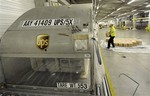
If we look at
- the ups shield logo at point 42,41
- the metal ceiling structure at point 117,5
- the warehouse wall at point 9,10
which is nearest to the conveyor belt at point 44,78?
the ups shield logo at point 42,41

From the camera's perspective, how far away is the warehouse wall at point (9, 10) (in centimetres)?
281

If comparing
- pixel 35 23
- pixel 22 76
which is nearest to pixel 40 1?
pixel 35 23

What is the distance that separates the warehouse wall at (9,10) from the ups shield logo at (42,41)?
1.15 meters

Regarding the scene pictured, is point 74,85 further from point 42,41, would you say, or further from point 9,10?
point 9,10

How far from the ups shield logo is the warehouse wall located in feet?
3.78

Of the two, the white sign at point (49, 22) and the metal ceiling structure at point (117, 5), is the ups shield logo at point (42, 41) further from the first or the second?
the metal ceiling structure at point (117, 5)

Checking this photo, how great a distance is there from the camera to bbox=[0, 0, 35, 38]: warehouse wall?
281 cm

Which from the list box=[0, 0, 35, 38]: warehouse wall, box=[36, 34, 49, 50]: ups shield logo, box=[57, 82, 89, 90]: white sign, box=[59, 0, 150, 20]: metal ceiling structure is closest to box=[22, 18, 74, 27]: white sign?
box=[36, 34, 49, 50]: ups shield logo

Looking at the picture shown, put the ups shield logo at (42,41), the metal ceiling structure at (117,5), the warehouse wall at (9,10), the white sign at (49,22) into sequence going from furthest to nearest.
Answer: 1. the metal ceiling structure at (117,5)
2. the warehouse wall at (9,10)
3. the white sign at (49,22)
4. the ups shield logo at (42,41)

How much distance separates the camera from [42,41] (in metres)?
2.14

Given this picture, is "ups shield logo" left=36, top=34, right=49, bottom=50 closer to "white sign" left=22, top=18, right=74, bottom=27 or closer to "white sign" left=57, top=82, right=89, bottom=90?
"white sign" left=22, top=18, right=74, bottom=27

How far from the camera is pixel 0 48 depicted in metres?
2.26

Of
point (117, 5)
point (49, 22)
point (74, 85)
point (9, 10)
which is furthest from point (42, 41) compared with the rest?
point (117, 5)

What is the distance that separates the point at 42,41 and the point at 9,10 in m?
1.48
